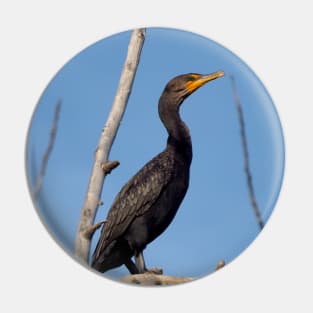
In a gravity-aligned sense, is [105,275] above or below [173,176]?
below

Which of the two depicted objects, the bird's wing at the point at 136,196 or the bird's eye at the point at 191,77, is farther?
the bird's eye at the point at 191,77

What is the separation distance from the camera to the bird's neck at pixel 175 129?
12.9 feet

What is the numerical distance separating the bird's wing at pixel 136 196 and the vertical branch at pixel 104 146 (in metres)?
0.11

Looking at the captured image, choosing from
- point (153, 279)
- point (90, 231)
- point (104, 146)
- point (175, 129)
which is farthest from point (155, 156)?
point (153, 279)

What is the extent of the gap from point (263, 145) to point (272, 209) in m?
0.41

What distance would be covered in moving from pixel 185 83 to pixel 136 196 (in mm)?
795

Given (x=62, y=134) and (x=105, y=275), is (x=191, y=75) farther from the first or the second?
(x=105, y=275)

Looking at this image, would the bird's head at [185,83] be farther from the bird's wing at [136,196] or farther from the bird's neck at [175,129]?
the bird's wing at [136,196]

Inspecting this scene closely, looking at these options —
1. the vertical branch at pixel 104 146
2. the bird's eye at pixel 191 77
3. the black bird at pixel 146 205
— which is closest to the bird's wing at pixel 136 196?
the black bird at pixel 146 205

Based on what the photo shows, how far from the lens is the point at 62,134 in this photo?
3809 mm

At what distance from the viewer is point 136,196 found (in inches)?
153

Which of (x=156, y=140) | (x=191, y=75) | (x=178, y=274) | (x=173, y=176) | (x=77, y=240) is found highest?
(x=191, y=75)

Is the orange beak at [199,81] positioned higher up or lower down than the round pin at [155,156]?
higher up

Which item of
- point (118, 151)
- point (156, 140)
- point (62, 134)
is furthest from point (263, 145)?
point (62, 134)
